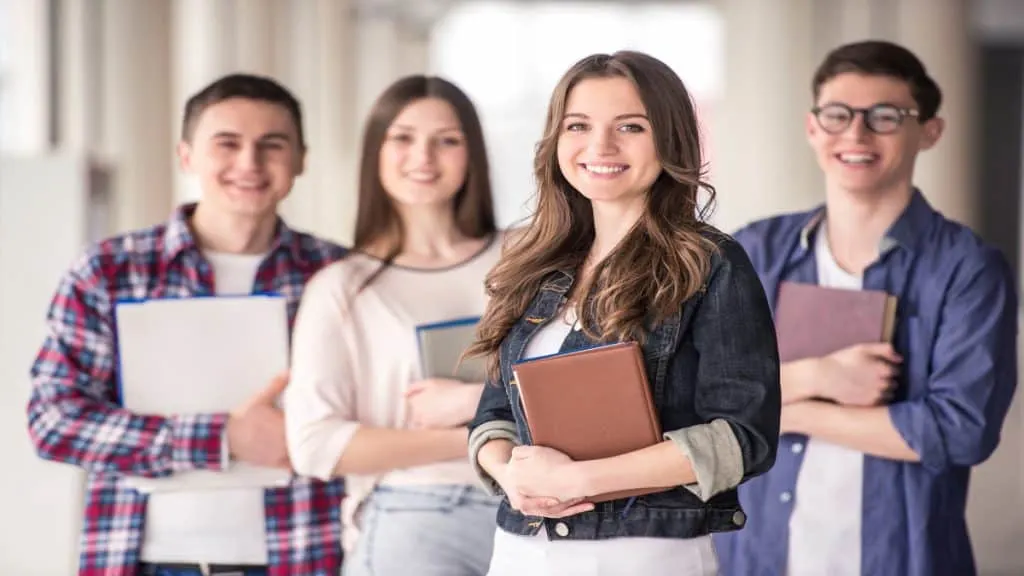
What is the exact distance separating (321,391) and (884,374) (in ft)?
3.47

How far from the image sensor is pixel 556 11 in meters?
8.06

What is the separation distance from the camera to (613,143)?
165 cm

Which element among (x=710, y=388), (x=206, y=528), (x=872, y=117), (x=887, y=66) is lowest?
(x=206, y=528)

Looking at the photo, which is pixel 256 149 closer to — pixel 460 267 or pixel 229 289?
pixel 229 289

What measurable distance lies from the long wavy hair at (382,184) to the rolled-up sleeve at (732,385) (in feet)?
3.12

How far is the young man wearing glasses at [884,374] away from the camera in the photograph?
2.29m

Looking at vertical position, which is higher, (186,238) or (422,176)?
(422,176)

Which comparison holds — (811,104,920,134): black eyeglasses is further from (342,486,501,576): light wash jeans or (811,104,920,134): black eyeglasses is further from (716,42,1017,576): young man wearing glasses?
(342,486,501,576): light wash jeans

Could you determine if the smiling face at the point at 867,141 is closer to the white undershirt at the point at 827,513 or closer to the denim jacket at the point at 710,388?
the white undershirt at the point at 827,513

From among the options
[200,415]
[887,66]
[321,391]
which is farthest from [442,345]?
[887,66]

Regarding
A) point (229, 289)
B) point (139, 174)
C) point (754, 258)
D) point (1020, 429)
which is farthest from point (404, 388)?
point (1020, 429)

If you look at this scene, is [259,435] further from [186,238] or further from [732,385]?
[732,385]

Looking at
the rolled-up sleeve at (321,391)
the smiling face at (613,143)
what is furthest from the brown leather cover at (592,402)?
the rolled-up sleeve at (321,391)

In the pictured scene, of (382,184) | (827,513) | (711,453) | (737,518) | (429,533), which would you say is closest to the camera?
(711,453)
